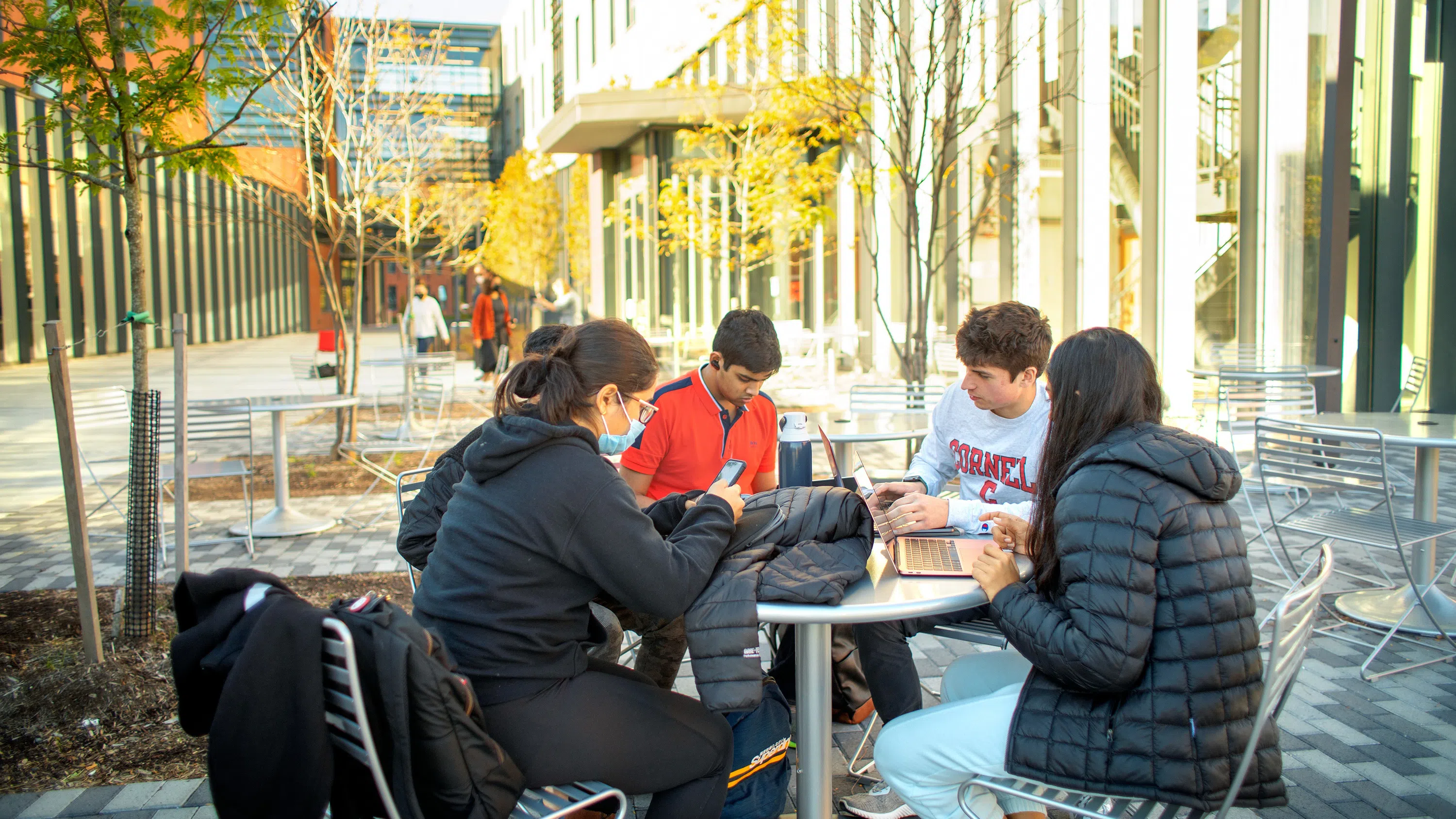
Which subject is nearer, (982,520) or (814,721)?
(814,721)

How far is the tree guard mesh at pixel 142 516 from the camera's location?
4.00m

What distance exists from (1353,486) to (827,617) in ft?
10.0

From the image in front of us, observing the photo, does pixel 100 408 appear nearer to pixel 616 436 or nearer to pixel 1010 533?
pixel 616 436

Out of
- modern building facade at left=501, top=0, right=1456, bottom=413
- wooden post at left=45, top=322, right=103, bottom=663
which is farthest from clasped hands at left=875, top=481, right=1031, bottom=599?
modern building facade at left=501, top=0, right=1456, bottom=413

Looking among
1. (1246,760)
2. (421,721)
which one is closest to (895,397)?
(1246,760)

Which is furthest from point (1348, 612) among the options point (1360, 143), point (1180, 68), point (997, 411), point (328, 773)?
point (1180, 68)

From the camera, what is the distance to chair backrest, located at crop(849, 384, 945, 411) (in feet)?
21.2

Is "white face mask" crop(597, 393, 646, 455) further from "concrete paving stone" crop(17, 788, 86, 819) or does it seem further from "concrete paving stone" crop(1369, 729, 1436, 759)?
"concrete paving stone" crop(1369, 729, 1436, 759)

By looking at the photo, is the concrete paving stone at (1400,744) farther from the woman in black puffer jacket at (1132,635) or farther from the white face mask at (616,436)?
the white face mask at (616,436)

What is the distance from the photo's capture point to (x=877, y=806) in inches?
115

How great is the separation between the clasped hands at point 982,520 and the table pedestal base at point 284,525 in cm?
481

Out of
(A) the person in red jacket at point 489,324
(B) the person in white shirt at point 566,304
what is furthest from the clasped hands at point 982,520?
(B) the person in white shirt at point 566,304

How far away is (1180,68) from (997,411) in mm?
8778

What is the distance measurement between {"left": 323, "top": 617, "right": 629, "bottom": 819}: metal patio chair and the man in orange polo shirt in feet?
4.78
